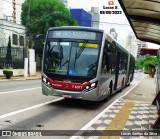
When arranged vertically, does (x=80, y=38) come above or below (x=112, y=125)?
above

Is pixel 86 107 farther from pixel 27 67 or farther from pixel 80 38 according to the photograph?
pixel 27 67

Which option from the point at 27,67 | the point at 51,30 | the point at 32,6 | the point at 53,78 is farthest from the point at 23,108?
the point at 32,6

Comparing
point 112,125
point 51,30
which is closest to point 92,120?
point 112,125

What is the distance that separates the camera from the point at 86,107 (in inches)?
457

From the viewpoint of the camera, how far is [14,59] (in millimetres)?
34781

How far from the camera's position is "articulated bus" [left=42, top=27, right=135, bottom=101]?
1058 cm

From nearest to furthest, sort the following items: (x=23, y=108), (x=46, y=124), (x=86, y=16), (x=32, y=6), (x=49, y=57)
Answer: (x=46, y=124), (x=23, y=108), (x=49, y=57), (x=32, y=6), (x=86, y=16)

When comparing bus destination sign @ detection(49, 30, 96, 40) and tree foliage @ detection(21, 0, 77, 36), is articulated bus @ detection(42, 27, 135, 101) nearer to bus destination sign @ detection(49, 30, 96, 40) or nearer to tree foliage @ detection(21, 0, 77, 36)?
bus destination sign @ detection(49, 30, 96, 40)

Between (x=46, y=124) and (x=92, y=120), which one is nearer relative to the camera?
(x=46, y=124)

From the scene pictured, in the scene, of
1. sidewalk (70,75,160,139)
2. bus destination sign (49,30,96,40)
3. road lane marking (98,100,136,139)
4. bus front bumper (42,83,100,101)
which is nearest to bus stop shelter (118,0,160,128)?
sidewalk (70,75,160,139)

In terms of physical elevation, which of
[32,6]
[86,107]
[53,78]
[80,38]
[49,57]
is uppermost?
[32,6]

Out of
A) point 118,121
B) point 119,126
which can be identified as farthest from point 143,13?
point 119,126

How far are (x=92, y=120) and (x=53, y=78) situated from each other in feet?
8.77

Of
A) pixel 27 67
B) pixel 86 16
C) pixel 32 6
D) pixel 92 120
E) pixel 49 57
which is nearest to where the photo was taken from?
pixel 92 120
